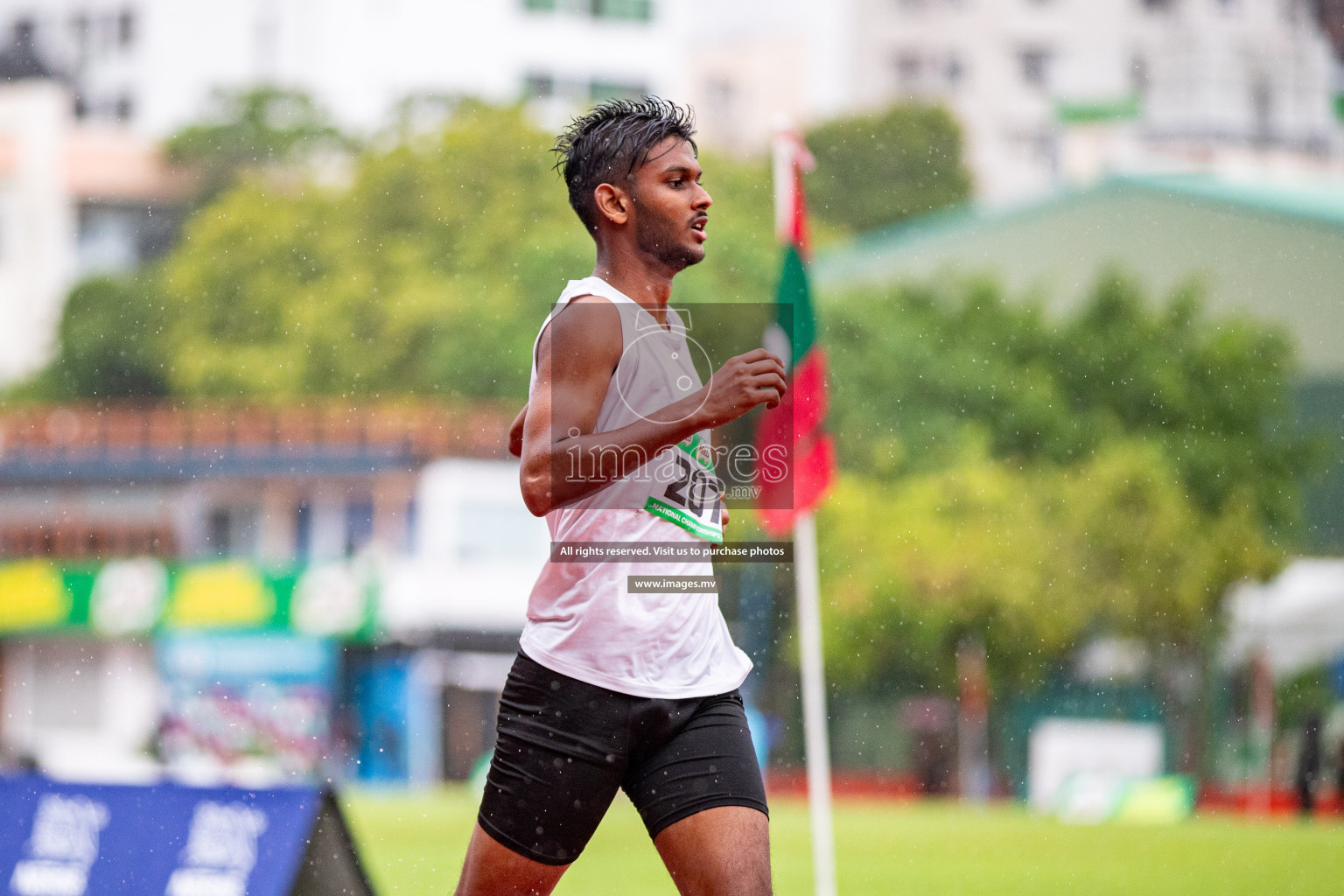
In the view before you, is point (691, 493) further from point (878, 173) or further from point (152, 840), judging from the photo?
point (878, 173)

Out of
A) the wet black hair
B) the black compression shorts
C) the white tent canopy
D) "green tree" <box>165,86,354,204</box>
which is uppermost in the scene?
"green tree" <box>165,86,354,204</box>

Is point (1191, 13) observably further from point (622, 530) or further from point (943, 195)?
point (622, 530)

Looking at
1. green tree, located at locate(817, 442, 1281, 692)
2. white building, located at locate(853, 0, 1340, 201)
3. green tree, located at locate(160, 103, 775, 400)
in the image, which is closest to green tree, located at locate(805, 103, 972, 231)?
white building, located at locate(853, 0, 1340, 201)

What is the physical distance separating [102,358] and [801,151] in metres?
38.3

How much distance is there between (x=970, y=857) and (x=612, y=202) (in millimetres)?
9717

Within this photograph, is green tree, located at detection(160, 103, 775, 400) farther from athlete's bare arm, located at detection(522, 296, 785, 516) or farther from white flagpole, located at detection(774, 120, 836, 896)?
athlete's bare arm, located at detection(522, 296, 785, 516)

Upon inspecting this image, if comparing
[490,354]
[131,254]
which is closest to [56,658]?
[490,354]

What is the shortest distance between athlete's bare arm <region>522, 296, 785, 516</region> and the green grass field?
Answer: 3851mm

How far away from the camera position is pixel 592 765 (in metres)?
2.97

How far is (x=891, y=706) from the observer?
25.2 metres

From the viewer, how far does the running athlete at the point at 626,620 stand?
9.49 ft

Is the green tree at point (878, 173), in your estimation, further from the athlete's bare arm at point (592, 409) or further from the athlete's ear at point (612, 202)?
the athlete's bare arm at point (592, 409)

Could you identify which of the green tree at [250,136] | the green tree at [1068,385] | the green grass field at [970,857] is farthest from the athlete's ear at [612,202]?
the green tree at [250,136]

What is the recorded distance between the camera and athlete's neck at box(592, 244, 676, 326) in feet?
10.2
